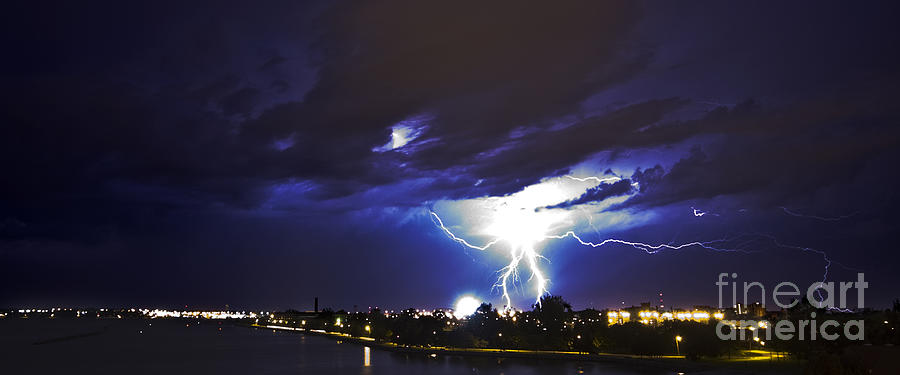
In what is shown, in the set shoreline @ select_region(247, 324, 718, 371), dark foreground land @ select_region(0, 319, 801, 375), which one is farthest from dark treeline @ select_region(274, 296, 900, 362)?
dark foreground land @ select_region(0, 319, 801, 375)

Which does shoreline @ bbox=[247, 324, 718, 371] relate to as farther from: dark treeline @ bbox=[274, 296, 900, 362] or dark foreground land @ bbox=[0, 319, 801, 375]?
dark treeline @ bbox=[274, 296, 900, 362]

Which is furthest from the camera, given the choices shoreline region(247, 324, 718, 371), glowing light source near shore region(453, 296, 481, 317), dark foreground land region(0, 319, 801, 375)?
glowing light source near shore region(453, 296, 481, 317)

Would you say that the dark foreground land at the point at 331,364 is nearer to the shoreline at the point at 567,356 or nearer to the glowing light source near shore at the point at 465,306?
the shoreline at the point at 567,356

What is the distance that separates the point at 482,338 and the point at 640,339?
3558 cm

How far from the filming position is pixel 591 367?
243 ft

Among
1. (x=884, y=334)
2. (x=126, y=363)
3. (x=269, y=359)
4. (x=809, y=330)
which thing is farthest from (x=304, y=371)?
(x=884, y=334)

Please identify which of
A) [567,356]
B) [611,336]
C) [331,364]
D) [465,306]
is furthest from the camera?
[465,306]

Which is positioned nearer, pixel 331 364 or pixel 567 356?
pixel 567 356

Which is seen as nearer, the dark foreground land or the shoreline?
the shoreline

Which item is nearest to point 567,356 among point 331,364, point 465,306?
point 331,364

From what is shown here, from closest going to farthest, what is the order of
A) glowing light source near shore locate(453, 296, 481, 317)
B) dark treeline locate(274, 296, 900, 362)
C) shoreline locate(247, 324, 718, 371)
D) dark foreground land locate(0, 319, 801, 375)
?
1. shoreline locate(247, 324, 718, 371)
2. dark treeline locate(274, 296, 900, 362)
3. dark foreground land locate(0, 319, 801, 375)
4. glowing light source near shore locate(453, 296, 481, 317)

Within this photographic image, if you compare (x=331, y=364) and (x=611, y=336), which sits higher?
(x=611, y=336)

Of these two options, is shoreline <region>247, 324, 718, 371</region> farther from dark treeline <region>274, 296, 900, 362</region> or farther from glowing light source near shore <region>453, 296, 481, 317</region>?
glowing light source near shore <region>453, 296, 481, 317</region>

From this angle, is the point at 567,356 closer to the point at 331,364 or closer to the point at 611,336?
the point at 611,336
